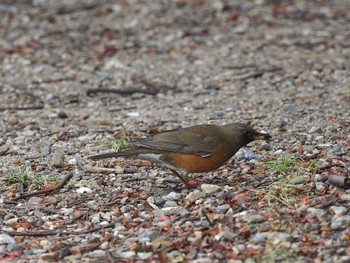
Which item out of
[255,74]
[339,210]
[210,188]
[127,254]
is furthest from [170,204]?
[255,74]

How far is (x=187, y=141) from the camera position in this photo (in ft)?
21.4

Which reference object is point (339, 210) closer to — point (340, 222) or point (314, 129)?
point (340, 222)

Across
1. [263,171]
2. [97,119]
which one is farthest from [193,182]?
[97,119]

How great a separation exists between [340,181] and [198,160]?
3.91 ft

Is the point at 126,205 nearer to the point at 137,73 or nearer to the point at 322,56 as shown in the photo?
the point at 137,73

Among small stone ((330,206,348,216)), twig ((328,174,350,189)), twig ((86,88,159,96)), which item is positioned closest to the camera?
small stone ((330,206,348,216))

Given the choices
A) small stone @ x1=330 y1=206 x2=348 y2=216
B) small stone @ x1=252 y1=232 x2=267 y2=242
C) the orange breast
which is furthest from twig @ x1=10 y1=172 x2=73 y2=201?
small stone @ x1=330 y1=206 x2=348 y2=216

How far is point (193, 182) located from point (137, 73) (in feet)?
15.2

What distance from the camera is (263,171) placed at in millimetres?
6551

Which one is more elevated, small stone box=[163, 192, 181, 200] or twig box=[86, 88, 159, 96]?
small stone box=[163, 192, 181, 200]

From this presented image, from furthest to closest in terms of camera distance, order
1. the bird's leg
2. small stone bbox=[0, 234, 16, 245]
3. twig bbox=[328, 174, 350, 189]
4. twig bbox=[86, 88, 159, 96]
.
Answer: twig bbox=[86, 88, 159, 96]
the bird's leg
twig bbox=[328, 174, 350, 189]
small stone bbox=[0, 234, 16, 245]

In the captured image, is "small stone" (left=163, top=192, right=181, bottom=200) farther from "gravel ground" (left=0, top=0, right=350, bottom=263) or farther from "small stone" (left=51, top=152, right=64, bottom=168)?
"small stone" (left=51, top=152, right=64, bottom=168)

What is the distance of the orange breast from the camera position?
6.40 meters

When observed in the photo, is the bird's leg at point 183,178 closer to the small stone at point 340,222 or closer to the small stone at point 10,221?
the small stone at point 10,221
